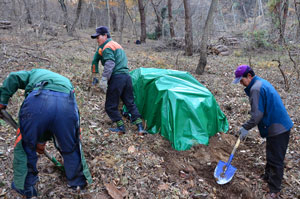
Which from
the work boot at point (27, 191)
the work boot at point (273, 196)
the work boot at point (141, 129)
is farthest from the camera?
the work boot at point (141, 129)

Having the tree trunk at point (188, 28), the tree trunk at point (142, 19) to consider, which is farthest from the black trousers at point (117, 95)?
the tree trunk at point (142, 19)

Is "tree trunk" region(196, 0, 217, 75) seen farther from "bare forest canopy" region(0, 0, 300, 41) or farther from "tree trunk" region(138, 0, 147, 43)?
"tree trunk" region(138, 0, 147, 43)

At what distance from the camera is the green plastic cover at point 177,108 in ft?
13.1

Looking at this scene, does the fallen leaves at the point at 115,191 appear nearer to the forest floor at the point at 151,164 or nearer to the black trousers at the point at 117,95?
the forest floor at the point at 151,164

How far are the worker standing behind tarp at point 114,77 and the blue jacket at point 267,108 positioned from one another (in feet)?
6.80

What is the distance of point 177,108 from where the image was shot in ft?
13.2

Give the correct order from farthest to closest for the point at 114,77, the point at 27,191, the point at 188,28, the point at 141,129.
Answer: the point at 188,28 → the point at 141,129 → the point at 114,77 → the point at 27,191

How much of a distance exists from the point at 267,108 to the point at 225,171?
1.12 meters

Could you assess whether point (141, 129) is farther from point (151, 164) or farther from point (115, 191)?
point (115, 191)

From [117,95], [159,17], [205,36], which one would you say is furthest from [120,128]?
[159,17]

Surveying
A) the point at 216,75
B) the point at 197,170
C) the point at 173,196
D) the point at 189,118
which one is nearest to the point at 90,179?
the point at 173,196

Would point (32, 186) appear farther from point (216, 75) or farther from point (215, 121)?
point (216, 75)

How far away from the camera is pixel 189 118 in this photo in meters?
4.06

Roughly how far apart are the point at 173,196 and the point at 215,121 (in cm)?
193
